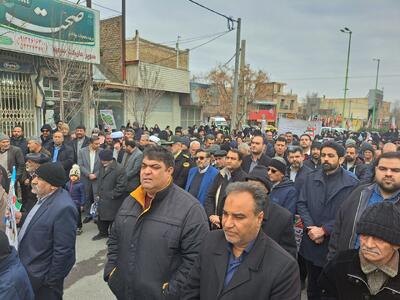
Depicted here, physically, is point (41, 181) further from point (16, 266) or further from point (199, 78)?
point (199, 78)

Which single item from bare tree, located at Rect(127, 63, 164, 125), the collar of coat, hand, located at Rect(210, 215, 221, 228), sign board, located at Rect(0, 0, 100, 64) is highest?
sign board, located at Rect(0, 0, 100, 64)

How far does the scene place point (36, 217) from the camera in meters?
2.88

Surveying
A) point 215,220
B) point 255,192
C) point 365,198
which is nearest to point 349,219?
point 365,198

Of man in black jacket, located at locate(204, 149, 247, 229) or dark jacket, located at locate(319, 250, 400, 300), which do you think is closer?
dark jacket, located at locate(319, 250, 400, 300)

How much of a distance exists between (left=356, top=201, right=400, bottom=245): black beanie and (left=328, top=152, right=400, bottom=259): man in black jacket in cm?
106

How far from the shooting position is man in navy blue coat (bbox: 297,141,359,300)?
12.2 feet

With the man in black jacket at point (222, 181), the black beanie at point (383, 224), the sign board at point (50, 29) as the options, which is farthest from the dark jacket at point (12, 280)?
the sign board at point (50, 29)

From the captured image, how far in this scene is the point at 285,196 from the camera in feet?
12.7

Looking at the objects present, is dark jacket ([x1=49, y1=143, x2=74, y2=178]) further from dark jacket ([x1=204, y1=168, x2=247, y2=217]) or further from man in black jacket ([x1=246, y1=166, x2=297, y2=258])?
man in black jacket ([x1=246, y1=166, x2=297, y2=258])

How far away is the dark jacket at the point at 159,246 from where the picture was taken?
241 centimetres

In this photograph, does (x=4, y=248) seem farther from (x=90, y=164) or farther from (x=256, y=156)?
(x=90, y=164)

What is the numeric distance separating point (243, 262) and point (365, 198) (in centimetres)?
167

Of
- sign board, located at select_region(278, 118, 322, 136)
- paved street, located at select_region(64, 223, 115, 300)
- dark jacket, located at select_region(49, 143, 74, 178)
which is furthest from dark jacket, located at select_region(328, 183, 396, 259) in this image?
sign board, located at select_region(278, 118, 322, 136)

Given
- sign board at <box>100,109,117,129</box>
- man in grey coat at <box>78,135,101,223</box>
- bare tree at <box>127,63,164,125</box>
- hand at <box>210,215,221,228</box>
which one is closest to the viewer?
hand at <box>210,215,221,228</box>
